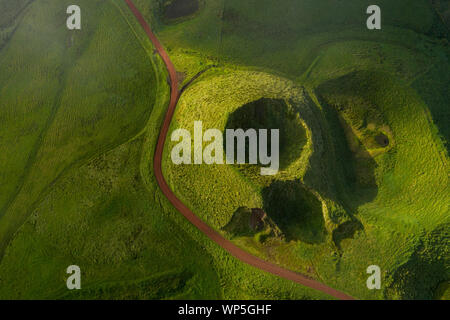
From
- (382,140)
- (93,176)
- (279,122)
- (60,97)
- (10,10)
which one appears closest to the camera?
(279,122)

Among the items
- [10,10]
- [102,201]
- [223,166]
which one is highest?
[10,10]

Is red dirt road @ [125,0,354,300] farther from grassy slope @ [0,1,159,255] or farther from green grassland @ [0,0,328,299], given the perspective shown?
grassy slope @ [0,1,159,255]

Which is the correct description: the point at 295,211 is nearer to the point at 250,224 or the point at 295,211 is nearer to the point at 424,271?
the point at 250,224

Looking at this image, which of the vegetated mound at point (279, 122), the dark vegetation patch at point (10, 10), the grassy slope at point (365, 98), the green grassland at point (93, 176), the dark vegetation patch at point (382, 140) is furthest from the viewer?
the dark vegetation patch at point (10, 10)

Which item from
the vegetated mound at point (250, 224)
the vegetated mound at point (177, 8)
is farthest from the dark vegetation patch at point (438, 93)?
the vegetated mound at point (177, 8)

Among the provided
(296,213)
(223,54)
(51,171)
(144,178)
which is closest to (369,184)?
(296,213)

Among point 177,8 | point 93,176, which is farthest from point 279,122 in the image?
point 93,176

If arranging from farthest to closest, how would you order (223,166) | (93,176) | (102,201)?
(93,176) < (102,201) < (223,166)

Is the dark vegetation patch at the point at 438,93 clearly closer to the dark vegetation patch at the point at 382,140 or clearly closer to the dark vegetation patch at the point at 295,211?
the dark vegetation patch at the point at 382,140
